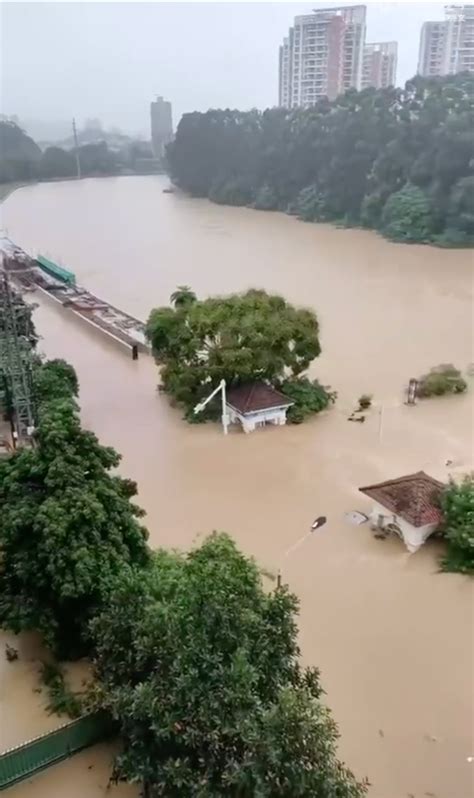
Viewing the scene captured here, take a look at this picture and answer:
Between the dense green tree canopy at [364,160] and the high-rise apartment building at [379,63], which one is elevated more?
the high-rise apartment building at [379,63]

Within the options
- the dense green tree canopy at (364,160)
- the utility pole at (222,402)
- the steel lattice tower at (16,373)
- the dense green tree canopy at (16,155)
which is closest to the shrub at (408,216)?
the dense green tree canopy at (364,160)

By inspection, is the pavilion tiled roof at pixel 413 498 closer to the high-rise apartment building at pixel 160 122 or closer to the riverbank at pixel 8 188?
the riverbank at pixel 8 188

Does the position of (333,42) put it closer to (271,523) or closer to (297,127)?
(297,127)

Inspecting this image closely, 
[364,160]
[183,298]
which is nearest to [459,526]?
[183,298]

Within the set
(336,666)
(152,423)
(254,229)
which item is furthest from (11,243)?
(336,666)

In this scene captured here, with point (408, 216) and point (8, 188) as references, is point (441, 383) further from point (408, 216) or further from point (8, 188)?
point (8, 188)

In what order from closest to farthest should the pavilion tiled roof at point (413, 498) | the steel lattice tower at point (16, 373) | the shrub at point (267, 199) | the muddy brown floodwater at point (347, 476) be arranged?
the muddy brown floodwater at point (347, 476), the pavilion tiled roof at point (413, 498), the steel lattice tower at point (16, 373), the shrub at point (267, 199)
